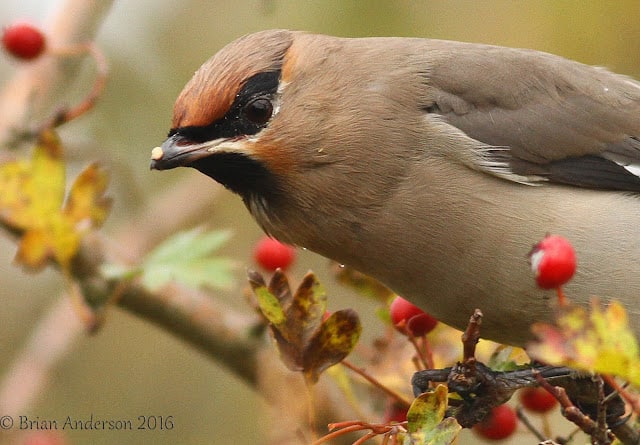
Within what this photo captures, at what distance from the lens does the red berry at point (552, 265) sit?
284cm

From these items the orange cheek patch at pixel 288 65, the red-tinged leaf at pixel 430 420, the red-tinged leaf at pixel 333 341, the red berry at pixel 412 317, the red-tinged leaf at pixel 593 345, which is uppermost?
the red-tinged leaf at pixel 593 345

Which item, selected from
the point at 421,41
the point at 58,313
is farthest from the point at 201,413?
the point at 421,41

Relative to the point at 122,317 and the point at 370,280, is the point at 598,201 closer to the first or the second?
the point at 370,280

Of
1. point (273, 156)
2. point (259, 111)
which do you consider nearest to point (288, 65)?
point (259, 111)

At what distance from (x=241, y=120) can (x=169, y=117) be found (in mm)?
3456

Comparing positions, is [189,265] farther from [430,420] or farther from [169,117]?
[169,117]

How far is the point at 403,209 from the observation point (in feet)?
13.4

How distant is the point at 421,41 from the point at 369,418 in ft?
5.06

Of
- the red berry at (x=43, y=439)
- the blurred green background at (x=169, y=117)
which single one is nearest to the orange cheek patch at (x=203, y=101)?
the red berry at (x=43, y=439)

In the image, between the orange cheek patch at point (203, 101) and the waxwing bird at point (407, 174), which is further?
the waxwing bird at point (407, 174)

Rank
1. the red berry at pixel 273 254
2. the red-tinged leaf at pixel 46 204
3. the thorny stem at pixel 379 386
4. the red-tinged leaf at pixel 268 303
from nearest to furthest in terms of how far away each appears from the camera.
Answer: the red-tinged leaf at pixel 268 303, the thorny stem at pixel 379 386, the red-tinged leaf at pixel 46 204, the red berry at pixel 273 254

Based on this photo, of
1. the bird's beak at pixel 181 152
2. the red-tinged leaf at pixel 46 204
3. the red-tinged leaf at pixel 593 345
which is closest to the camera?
the red-tinged leaf at pixel 593 345

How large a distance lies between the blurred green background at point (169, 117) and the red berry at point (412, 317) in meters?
2.32

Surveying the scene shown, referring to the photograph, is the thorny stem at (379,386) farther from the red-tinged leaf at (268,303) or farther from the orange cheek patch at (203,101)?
the orange cheek patch at (203,101)
